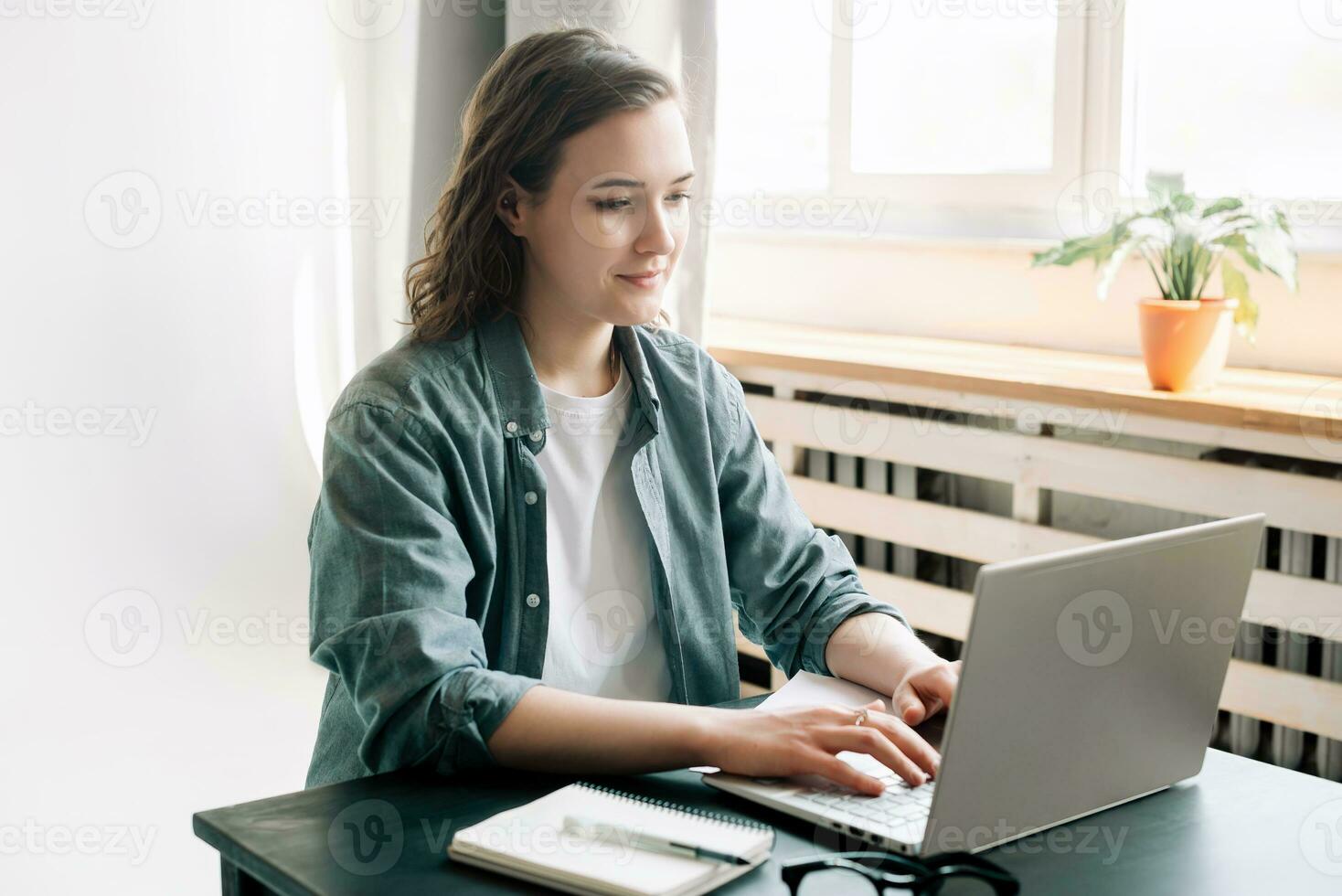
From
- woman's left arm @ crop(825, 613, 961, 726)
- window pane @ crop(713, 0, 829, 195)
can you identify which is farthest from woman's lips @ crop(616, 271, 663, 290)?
window pane @ crop(713, 0, 829, 195)

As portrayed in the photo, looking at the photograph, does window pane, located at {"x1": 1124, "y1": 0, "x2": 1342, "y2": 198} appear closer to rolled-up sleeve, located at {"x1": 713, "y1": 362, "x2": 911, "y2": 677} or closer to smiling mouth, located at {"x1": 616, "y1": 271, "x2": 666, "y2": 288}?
rolled-up sleeve, located at {"x1": 713, "y1": 362, "x2": 911, "y2": 677}

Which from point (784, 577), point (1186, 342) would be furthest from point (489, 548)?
point (1186, 342)

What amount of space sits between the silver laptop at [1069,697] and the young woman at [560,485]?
178 mm

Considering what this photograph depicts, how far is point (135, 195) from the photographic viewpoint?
1.97m

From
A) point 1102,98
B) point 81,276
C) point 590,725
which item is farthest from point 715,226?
point 590,725

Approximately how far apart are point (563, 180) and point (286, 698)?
49.6 inches

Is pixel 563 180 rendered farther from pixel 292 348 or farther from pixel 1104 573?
pixel 292 348

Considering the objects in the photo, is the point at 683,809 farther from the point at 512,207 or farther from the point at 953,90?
the point at 953,90

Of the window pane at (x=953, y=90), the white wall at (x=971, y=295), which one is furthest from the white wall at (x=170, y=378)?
the window pane at (x=953, y=90)

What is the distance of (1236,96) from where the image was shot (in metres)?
2.13

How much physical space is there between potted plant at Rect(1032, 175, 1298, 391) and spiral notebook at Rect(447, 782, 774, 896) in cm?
119

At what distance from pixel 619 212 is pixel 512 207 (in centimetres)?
13

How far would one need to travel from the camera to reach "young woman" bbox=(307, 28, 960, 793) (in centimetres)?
115

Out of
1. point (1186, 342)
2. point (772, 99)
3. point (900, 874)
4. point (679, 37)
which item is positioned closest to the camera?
point (900, 874)
